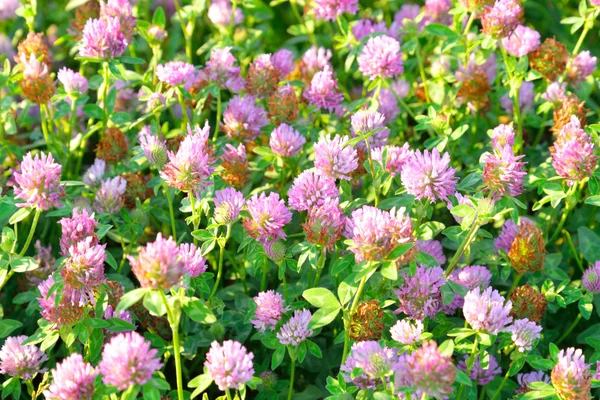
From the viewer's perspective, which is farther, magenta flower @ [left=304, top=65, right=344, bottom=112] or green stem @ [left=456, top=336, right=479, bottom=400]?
magenta flower @ [left=304, top=65, right=344, bottom=112]

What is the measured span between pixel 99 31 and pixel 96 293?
0.93m

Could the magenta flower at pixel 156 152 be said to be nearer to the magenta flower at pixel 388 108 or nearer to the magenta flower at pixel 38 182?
the magenta flower at pixel 38 182

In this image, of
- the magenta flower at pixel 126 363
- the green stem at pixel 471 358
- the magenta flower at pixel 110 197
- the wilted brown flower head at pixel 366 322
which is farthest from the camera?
the magenta flower at pixel 110 197

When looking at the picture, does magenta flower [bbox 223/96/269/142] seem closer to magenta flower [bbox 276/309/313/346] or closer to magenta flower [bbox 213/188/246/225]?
magenta flower [bbox 213/188/246/225]

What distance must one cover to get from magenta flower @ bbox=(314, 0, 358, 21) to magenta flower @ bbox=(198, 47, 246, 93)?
1.63 feet

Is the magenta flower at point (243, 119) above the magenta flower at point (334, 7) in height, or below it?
below

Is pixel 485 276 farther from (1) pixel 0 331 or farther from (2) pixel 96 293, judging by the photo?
(1) pixel 0 331

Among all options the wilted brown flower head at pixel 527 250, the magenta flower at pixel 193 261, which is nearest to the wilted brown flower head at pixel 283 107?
the magenta flower at pixel 193 261

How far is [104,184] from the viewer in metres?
2.61

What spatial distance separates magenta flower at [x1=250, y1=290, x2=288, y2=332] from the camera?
2221 millimetres

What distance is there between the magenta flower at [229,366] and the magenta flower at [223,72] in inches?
51.2

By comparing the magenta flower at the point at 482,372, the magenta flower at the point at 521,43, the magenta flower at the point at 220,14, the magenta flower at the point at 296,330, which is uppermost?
the magenta flower at the point at 521,43

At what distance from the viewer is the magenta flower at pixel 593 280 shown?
2.39 metres

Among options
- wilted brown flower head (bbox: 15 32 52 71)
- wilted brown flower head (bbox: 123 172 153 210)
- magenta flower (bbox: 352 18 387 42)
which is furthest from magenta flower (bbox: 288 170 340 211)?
wilted brown flower head (bbox: 15 32 52 71)
